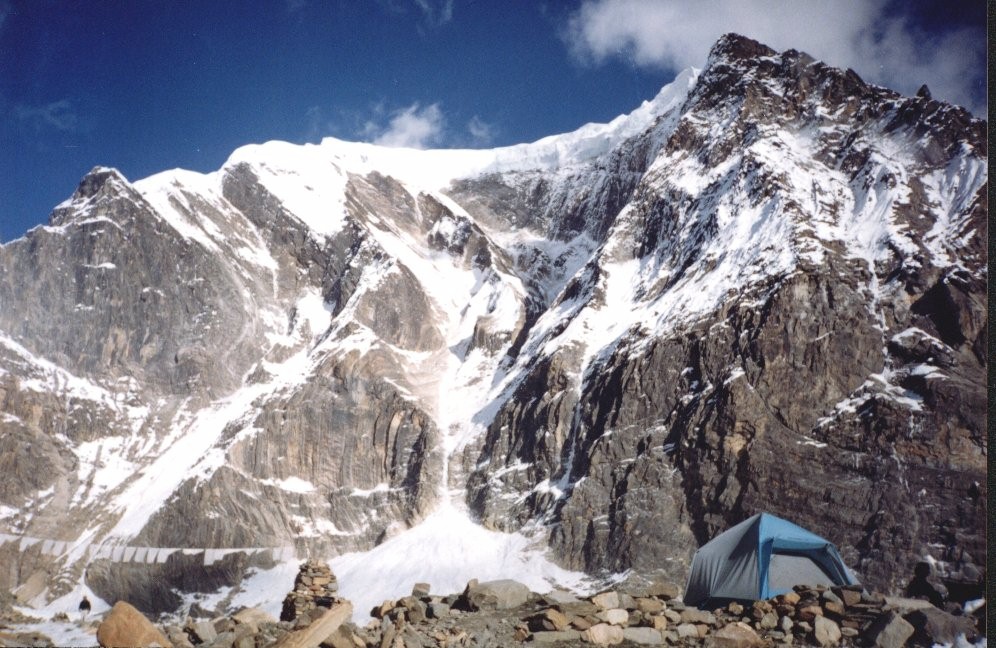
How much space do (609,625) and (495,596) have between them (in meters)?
3.83

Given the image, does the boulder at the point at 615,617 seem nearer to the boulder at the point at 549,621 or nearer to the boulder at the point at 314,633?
the boulder at the point at 549,621

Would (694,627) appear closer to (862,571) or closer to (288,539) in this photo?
(862,571)

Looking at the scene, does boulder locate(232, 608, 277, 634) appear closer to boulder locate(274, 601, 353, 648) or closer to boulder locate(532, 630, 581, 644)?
boulder locate(274, 601, 353, 648)

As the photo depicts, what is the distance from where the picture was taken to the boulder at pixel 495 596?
760 inches

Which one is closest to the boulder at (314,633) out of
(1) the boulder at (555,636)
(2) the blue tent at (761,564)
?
(1) the boulder at (555,636)

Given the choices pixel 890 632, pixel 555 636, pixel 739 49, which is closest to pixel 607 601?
pixel 555 636

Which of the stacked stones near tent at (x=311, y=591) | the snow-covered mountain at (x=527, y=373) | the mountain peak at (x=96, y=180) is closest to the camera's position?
the stacked stones near tent at (x=311, y=591)

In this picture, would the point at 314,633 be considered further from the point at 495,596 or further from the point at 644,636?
the point at 644,636

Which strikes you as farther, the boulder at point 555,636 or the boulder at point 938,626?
the boulder at point 555,636

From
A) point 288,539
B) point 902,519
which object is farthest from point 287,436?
point 902,519

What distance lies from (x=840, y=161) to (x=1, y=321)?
15755cm

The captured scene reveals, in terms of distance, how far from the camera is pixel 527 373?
413 ft

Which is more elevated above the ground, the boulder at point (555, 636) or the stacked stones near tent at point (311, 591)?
the boulder at point (555, 636)

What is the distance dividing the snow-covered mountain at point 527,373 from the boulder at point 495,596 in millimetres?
59846
